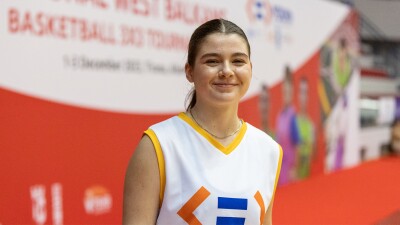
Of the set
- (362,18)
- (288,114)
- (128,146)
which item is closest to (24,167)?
(128,146)

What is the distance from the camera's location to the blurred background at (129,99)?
2.91 m

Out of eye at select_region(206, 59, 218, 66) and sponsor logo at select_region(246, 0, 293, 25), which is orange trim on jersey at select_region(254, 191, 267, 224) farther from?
sponsor logo at select_region(246, 0, 293, 25)

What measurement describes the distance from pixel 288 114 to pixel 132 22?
2508 mm

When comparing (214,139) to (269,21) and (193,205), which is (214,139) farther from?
(269,21)

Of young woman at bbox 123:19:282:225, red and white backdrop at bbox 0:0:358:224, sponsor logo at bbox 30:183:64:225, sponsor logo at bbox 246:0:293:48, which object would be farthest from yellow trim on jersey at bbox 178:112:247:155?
→ sponsor logo at bbox 246:0:293:48

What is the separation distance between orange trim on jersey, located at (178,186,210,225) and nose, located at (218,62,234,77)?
10.8 inches

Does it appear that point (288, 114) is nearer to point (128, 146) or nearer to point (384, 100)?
point (128, 146)

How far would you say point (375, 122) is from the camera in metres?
8.24

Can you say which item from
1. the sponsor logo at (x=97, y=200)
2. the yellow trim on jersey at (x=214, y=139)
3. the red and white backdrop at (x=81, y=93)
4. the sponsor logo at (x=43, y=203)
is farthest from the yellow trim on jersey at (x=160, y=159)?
the sponsor logo at (x=97, y=200)

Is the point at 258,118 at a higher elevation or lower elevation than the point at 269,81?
lower

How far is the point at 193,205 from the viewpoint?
1.28 meters

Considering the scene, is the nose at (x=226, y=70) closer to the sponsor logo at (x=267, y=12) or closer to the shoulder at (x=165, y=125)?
the shoulder at (x=165, y=125)

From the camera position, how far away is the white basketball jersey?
50.5 inches

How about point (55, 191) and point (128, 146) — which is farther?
point (128, 146)
